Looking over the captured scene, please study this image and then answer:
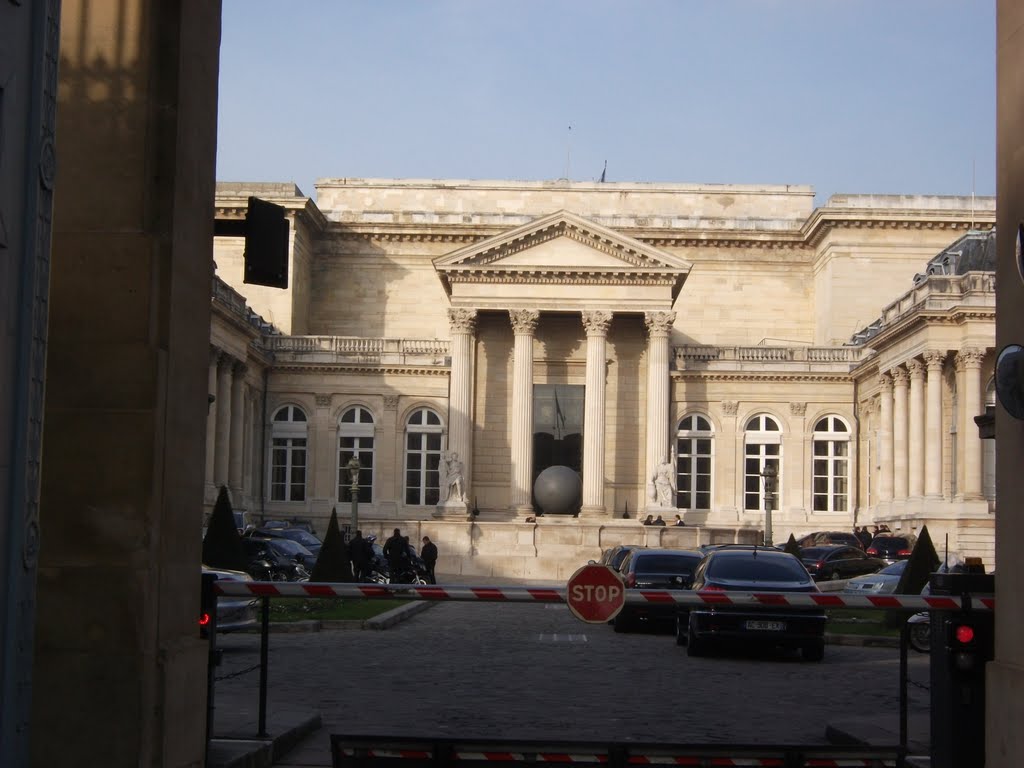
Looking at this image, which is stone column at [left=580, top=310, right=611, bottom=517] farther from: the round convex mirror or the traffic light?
the round convex mirror

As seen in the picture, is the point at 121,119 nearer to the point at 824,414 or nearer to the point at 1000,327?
the point at 1000,327

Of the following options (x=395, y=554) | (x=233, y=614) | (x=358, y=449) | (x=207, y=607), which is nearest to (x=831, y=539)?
(x=395, y=554)

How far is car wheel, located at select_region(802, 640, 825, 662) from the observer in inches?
844

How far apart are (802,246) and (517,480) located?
23325mm

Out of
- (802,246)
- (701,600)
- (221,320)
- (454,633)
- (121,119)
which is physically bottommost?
(454,633)

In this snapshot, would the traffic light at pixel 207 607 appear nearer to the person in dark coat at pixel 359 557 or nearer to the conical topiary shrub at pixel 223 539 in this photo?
the conical topiary shrub at pixel 223 539

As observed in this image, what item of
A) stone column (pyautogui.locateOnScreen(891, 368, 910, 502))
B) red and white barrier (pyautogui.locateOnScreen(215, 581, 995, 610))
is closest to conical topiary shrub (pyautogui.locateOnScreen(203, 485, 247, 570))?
red and white barrier (pyautogui.locateOnScreen(215, 581, 995, 610))

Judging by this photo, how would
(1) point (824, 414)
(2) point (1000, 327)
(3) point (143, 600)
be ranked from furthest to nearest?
(1) point (824, 414), (2) point (1000, 327), (3) point (143, 600)

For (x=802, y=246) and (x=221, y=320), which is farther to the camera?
(x=802, y=246)

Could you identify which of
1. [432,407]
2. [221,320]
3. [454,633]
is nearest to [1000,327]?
[454,633]

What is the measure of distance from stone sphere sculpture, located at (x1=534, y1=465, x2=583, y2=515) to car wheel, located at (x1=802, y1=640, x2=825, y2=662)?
1443 inches

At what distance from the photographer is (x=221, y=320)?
2229 inches

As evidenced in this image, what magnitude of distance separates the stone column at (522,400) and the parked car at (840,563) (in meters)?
16.7

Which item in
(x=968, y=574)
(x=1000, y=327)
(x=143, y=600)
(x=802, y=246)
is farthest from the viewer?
(x=802, y=246)
